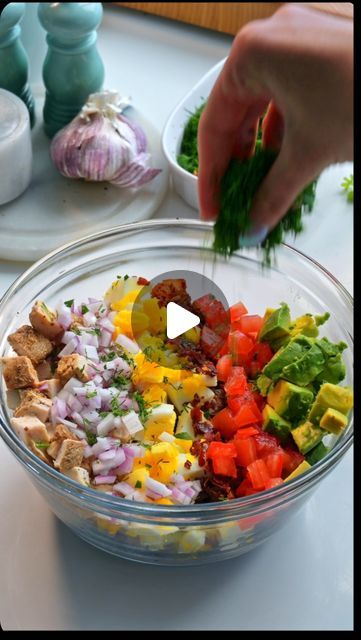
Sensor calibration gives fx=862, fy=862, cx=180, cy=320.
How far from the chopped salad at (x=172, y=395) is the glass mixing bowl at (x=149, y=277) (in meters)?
0.05

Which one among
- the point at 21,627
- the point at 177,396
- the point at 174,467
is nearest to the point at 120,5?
the point at 177,396

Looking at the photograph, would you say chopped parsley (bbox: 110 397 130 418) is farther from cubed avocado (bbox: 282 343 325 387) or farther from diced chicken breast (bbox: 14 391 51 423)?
cubed avocado (bbox: 282 343 325 387)

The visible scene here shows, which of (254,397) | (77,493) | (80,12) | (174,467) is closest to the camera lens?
(77,493)

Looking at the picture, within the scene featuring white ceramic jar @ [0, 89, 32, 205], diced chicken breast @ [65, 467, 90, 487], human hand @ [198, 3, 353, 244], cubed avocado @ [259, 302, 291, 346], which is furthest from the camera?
white ceramic jar @ [0, 89, 32, 205]

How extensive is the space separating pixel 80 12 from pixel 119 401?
989mm

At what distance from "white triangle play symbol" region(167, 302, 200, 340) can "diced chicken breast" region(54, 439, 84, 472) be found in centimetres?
31

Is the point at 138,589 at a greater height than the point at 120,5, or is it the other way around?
the point at 120,5

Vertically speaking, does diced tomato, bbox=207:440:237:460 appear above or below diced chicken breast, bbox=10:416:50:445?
above

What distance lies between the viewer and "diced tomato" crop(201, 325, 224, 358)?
1534mm

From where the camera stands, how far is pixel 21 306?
1.56 metres

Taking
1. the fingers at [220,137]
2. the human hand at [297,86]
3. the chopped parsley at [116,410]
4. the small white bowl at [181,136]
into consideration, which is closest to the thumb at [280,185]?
the human hand at [297,86]

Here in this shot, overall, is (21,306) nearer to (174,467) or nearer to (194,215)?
(174,467)

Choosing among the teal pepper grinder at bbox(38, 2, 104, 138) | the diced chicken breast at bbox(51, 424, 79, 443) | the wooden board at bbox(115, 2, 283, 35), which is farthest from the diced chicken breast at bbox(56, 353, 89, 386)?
the wooden board at bbox(115, 2, 283, 35)

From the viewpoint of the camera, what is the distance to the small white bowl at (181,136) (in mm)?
1929
